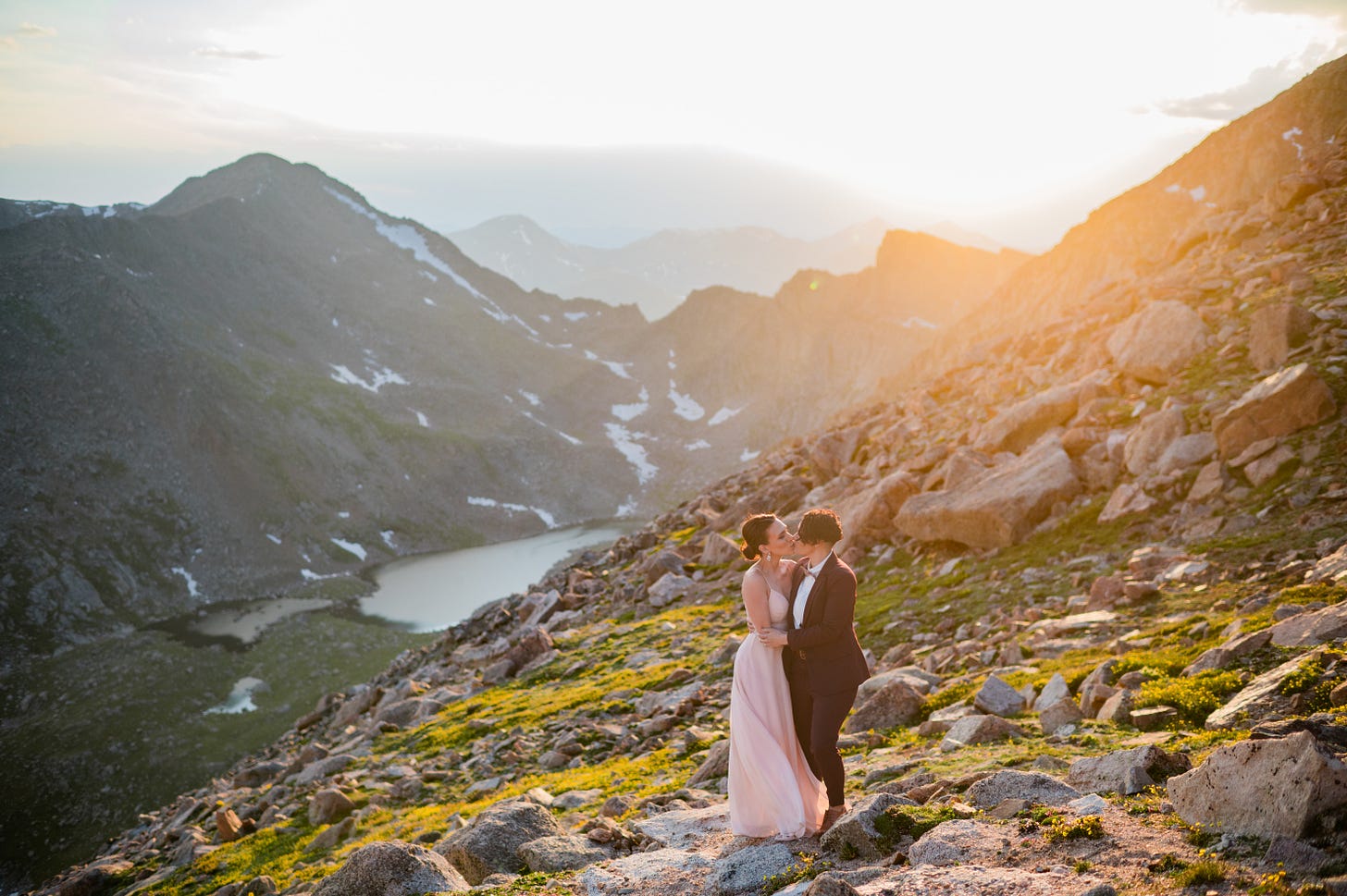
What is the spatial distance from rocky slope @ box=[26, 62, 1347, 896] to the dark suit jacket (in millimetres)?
1669

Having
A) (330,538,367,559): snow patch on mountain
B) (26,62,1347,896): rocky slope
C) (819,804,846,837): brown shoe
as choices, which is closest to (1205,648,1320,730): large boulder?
(26,62,1347,896): rocky slope

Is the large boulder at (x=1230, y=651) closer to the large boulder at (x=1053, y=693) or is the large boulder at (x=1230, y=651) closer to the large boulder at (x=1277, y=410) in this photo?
the large boulder at (x=1053, y=693)

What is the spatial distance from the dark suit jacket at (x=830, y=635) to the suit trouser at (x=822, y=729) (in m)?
0.18

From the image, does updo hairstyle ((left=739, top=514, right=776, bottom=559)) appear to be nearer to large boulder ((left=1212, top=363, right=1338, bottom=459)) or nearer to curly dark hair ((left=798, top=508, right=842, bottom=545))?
curly dark hair ((left=798, top=508, right=842, bottom=545))

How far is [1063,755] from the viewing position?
12.6m

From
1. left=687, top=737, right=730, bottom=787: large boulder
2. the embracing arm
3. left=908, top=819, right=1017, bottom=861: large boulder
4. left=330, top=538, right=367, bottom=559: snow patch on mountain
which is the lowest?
left=330, top=538, right=367, bottom=559: snow patch on mountain

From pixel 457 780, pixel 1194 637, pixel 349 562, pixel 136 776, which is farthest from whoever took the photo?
pixel 349 562

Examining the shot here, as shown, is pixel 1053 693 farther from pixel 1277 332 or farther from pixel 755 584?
pixel 1277 332

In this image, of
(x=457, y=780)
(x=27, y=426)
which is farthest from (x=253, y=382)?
(x=457, y=780)

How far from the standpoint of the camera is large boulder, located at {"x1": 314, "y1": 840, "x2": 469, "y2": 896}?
1236 centimetres

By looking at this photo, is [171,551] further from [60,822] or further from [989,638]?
[989,638]

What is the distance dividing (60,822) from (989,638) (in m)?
85.3

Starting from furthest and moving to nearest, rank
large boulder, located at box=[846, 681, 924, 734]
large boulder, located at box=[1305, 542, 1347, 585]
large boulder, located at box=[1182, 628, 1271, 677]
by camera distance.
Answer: large boulder, located at box=[846, 681, 924, 734] < large boulder, located at box=[1305, 542, 1347, 585] < large boulder, located at box=[1182, 628, 1271, 677]

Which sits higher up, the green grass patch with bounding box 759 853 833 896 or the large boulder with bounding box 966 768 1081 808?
the large boulder with bounding box 966 768 1081 808
